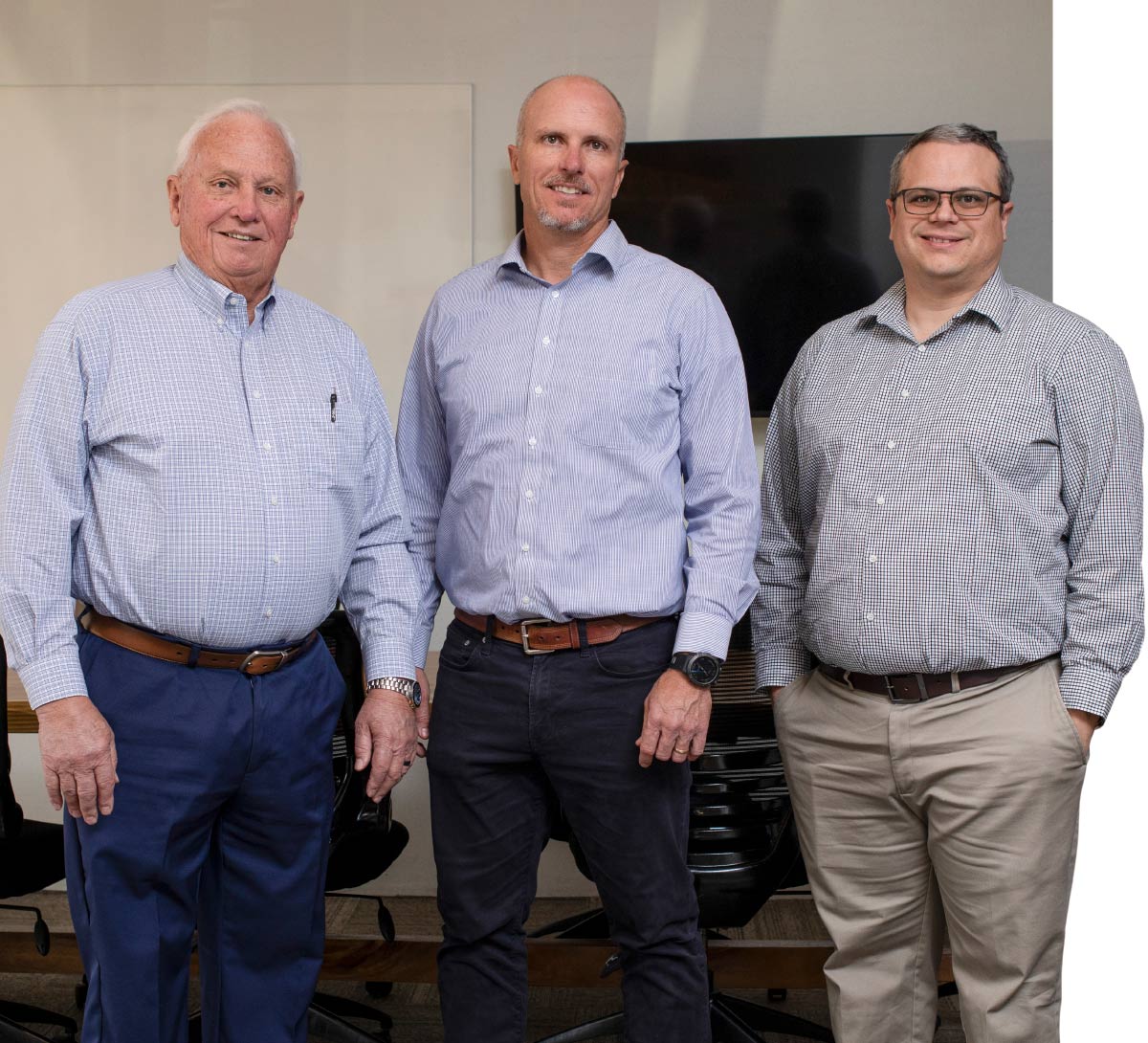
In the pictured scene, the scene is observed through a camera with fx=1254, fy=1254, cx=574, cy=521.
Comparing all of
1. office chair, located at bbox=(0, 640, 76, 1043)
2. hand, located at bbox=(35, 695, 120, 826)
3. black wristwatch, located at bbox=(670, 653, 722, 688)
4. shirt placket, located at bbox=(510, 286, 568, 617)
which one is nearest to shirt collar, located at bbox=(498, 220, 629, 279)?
shirt placket, located at bbox=(510, 286, 568, 617)

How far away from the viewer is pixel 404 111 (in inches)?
153

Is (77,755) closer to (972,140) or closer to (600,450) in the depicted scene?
(600,450)

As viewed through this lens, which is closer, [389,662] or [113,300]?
[113,300]

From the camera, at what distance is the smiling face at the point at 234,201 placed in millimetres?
2031

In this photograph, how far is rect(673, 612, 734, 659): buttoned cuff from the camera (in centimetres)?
204

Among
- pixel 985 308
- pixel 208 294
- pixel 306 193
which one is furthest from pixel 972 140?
pixel 306 193

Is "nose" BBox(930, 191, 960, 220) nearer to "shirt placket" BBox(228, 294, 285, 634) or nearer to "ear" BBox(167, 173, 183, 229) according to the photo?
"shirt placket" BBox(228, 294, 285, 634)

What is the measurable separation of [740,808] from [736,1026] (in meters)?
0.47

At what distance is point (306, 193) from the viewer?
13.0 ft

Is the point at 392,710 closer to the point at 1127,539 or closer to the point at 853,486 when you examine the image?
the point at 853,486

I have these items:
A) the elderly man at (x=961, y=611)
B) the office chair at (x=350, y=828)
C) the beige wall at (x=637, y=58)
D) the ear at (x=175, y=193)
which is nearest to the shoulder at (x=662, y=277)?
the elderly man at (x=961, y=611)

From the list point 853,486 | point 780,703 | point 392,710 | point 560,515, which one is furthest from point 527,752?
point 853,486

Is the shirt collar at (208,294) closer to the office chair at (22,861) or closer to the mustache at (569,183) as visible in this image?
the mustache at (569,183)

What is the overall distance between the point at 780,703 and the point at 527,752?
54 centimetres
